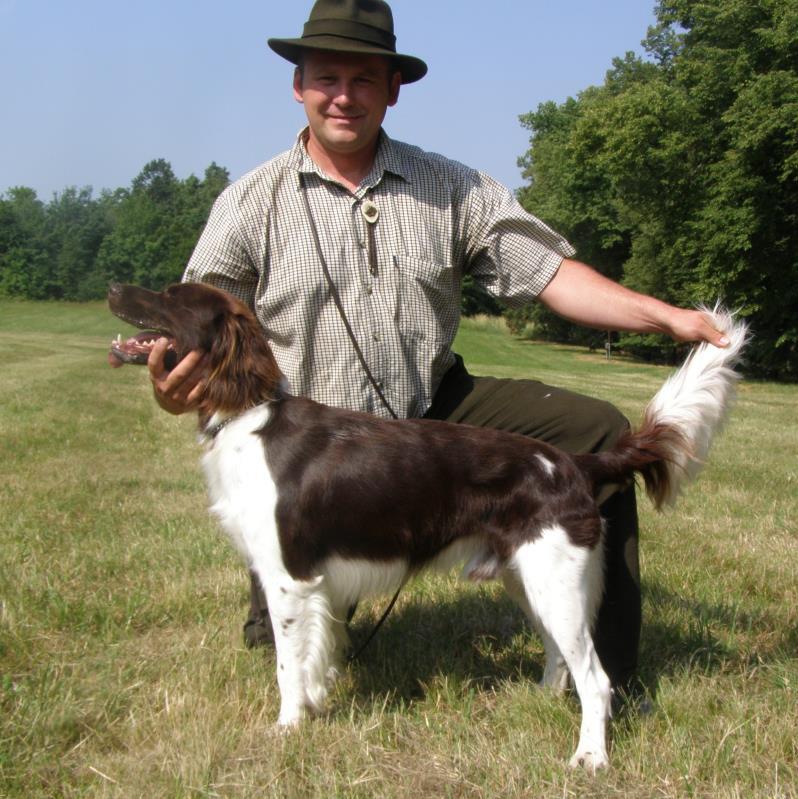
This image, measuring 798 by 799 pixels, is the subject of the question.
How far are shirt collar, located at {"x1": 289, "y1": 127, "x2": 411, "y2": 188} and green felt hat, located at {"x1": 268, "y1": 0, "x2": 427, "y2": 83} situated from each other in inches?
15.5

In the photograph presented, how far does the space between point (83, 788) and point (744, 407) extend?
1806 centimetres

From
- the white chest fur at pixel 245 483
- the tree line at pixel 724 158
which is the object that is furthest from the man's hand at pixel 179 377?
the tree line at pixel 724 158

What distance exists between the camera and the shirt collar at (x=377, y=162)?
3.99 metres

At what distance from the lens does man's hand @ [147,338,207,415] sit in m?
3.51

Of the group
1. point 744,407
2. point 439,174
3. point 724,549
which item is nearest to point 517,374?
point 744,407

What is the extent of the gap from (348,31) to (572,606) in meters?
2.56

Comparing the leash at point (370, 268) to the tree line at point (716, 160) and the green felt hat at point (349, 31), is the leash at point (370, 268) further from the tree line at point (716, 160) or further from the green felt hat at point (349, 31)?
the tree line at point (716, 160)

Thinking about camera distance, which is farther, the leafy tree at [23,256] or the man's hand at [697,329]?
the leafy tree at [23,256]

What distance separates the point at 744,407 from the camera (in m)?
18.8

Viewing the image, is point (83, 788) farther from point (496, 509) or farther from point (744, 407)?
point (744, 407)

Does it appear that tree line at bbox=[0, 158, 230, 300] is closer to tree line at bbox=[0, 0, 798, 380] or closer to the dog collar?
tree line at bbox=[0, 0, 798, 380]

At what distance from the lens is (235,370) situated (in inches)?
138

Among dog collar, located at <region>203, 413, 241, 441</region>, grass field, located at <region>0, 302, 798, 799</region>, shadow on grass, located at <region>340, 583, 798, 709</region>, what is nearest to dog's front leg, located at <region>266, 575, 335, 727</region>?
grass field, located at <region>0, 302, 798, 799</region>

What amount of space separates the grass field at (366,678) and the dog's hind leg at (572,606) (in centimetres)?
13
